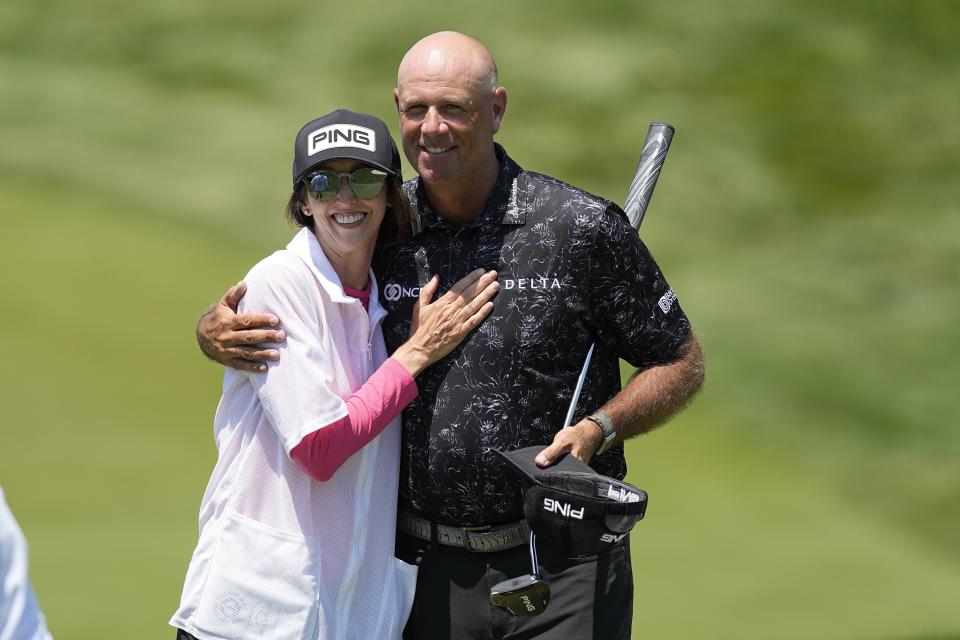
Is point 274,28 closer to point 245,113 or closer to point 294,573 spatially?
point 245,113

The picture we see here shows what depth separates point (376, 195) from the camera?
3.62 meters

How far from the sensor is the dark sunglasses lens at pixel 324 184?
356 cm

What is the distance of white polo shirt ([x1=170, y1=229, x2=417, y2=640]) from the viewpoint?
3469 mm

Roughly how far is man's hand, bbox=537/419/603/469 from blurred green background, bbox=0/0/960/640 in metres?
3.83

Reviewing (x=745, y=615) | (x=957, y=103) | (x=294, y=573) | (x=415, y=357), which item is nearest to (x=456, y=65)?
(x=415, y=357)

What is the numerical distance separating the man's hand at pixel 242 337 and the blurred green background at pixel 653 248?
3662 millimetres

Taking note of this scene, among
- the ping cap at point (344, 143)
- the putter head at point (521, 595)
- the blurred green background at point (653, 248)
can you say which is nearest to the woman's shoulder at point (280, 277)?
the ping cap at point (344, 143)

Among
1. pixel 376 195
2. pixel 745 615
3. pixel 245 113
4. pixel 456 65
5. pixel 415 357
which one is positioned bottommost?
pixel 745 615

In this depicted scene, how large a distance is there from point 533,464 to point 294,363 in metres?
0.62

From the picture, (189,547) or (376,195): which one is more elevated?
(376,195)

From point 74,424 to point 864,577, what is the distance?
458cm

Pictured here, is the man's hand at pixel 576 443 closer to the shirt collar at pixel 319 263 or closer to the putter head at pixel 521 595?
the putter head at pixel 521 595

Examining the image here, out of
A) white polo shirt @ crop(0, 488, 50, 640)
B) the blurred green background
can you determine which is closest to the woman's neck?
white polo shirt @ crop(0, 488, 50, 640)

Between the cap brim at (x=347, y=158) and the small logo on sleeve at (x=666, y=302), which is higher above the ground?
the cap brim at (x=347, y=158)
